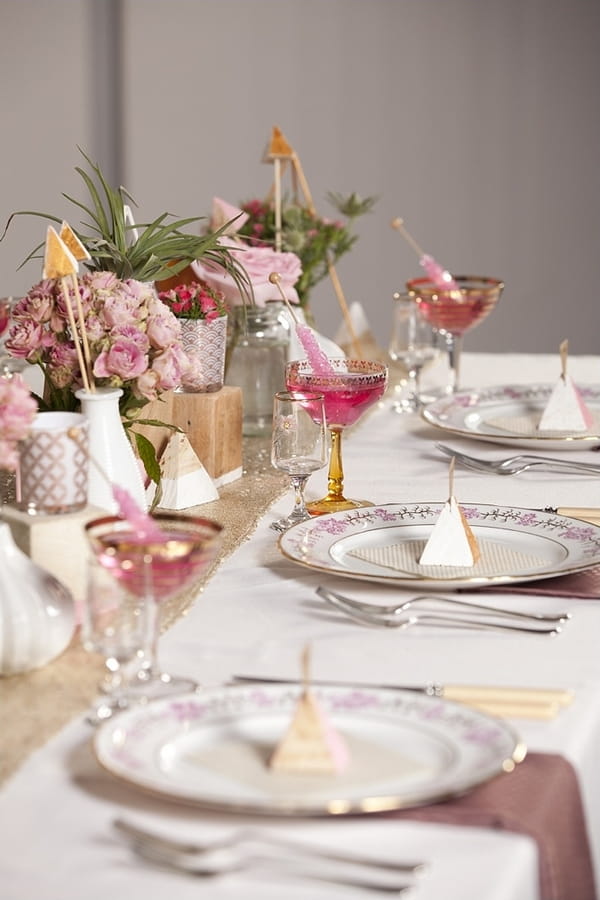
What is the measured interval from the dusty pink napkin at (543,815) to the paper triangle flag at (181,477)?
80 centimetres

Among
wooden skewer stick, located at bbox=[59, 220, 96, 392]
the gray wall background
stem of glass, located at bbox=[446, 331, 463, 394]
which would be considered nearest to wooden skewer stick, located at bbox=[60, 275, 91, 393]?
wooden skewer stick, located at bbox=[59, 220, 96, 392]

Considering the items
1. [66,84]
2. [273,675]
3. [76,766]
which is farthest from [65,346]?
[66,84]

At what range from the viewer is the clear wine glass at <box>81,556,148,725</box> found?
884mm

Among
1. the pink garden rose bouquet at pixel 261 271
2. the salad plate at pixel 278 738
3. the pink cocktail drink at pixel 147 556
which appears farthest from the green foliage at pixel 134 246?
the salad plate at pixel 278 738

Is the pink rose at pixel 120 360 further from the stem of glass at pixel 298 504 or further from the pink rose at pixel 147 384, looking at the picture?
the stem of glass at pixel 298 504

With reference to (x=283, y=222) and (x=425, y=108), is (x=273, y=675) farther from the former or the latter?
(x=425, y=108)

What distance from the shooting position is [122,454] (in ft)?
4.29

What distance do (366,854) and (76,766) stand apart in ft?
0.74

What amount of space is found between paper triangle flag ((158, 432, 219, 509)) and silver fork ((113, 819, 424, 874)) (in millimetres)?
858

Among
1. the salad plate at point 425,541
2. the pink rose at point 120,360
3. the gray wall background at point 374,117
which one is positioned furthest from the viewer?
the gray wall background at point 374,117

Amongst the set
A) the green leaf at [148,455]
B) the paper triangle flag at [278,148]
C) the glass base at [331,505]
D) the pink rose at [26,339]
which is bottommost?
the glass base at [331,505]

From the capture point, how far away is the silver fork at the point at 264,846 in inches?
27.5

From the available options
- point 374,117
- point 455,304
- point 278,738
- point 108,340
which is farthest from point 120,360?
point 374,117

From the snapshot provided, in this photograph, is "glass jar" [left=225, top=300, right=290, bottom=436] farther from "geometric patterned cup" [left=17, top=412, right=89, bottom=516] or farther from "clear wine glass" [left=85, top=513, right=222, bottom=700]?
"clear wine glass" [left=85, top=513, right=222, bottom=700]
